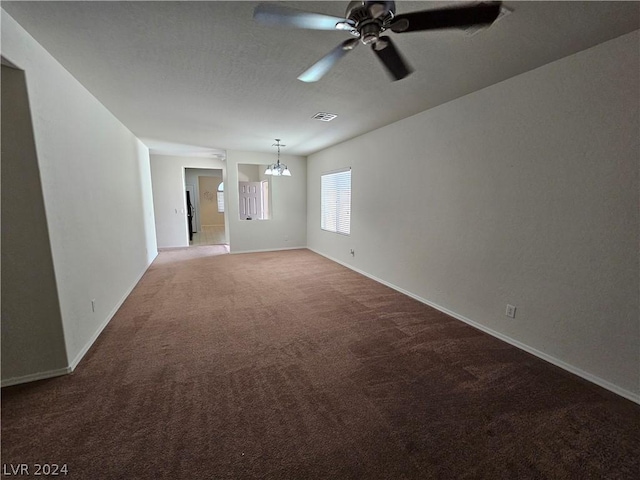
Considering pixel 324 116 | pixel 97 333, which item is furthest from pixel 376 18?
pixel 97 333

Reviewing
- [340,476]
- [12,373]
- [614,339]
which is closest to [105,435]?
[12,373]

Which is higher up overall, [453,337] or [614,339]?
[614,339]

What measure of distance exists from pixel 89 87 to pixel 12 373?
2.65 metres

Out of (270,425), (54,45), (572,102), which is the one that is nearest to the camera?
(270,425)

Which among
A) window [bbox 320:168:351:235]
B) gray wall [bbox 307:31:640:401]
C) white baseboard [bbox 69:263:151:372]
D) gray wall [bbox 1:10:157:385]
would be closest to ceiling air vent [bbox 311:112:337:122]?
gray wall [bbox 307:31:640:401]

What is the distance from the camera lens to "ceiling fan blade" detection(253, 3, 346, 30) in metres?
1.24

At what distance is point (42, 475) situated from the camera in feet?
4.47

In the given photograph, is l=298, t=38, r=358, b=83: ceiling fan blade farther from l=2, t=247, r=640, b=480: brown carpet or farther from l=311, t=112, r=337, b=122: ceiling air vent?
l=2, t=247, r=640, b=480: brown carpet

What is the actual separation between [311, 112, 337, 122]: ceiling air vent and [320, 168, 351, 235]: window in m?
1.56

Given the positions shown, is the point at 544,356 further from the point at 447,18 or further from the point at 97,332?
the point at 97,332

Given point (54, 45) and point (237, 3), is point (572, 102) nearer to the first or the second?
point (237, 3)

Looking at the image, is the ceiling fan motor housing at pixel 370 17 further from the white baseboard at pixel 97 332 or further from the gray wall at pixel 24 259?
the white baseboard at pixel 97 332

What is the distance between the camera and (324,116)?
3.61 m

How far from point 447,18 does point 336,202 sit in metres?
4.53
